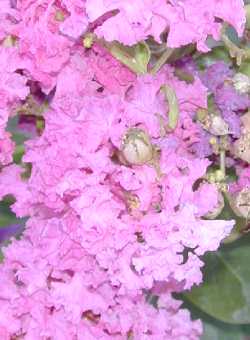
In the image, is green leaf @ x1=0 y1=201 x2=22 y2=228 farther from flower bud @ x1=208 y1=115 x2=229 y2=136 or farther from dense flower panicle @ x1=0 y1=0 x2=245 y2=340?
flower bud @ x1=208 y1=115 x2=229 y2=136

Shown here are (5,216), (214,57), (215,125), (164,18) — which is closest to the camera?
(164,18)

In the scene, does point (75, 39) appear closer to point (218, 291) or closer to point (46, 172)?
point (46, 172)

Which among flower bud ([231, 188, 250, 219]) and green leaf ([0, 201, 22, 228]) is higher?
flower bud ([231, 188, 250, 219])

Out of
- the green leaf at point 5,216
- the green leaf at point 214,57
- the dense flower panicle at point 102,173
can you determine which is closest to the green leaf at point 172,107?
the dense flower panicle at point 102,173

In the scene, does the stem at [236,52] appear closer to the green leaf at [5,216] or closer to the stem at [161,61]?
the stem at [161,61]

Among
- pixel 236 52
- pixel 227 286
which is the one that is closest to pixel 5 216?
pixel 227 286

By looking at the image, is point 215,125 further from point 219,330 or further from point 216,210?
point 219,330

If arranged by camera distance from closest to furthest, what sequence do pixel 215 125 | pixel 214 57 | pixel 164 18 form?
pixel 164 18 → pixel 215 125 → pixel 214 57

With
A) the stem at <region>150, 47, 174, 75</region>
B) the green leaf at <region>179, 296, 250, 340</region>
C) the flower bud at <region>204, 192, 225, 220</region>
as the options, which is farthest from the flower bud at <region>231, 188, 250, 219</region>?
the green leaf at <region>179, 296, 250, 340</region>
